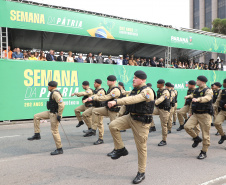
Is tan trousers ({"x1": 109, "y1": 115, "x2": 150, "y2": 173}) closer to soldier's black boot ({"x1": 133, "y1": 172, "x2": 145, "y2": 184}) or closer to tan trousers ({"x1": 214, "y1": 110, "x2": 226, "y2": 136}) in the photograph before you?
soldier's black boot ({"x1": 133, "y1": 172, "x2": 145, "y2": 184})

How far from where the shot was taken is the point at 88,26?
1162 centimetres

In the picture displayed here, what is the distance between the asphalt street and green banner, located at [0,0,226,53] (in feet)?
19.4

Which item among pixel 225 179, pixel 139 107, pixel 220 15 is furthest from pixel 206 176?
pixel 220 15

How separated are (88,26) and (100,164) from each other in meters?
8.94

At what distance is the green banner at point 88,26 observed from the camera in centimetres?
970

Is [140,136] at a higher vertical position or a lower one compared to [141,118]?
lower

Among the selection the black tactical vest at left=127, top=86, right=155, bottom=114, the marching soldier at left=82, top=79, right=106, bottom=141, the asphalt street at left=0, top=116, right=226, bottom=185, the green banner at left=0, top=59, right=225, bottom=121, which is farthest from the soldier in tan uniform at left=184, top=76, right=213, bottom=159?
the green banner at left=0, top=59, right=225, bottom=121

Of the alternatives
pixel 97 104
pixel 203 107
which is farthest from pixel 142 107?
pixel 97 104

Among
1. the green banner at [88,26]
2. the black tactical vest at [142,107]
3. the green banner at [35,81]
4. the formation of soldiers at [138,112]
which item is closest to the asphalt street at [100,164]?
the formation of soldiers at [138,112]

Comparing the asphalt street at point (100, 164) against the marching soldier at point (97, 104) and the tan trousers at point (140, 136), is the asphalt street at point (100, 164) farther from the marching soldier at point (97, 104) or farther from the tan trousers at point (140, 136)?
the marching soldier at point (97, 104)

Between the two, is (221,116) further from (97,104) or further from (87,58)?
(87,58)

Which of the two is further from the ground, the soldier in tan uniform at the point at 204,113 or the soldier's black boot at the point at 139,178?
the soldier in tan uniform at the point at 204,113

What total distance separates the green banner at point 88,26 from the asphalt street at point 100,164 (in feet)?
19.4

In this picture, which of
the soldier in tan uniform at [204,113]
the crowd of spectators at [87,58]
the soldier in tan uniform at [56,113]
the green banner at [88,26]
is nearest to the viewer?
the soldier in tan uniform at [204,113]
